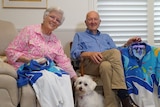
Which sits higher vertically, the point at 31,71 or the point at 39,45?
the point at 39,45

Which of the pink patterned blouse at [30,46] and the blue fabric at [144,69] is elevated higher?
the pink patterned blouse at [30,46]

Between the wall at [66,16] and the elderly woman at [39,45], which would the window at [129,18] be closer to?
the wall at [66,16]

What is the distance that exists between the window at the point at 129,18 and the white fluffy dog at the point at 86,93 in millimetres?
1281

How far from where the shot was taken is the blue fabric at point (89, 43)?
9.87ft

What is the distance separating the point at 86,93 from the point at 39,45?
26.4 inches

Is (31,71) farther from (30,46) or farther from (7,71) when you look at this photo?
(30,46)

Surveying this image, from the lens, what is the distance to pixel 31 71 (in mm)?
2219

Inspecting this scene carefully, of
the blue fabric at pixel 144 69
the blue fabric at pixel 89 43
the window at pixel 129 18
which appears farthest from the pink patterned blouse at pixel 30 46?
the window at pixel 129 18

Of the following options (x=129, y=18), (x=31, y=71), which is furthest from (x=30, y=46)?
(x=129, y=18)

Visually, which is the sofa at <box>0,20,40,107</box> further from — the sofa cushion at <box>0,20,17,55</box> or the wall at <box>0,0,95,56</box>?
the wall at <box>0,0,95,56</box>

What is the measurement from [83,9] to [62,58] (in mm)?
1143

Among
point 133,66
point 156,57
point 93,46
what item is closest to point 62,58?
point 93,46

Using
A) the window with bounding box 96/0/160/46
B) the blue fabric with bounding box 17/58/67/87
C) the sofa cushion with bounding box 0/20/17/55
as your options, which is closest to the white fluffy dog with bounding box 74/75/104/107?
the blue fabric with bounding box 17/58/67/87

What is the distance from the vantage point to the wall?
345cm
